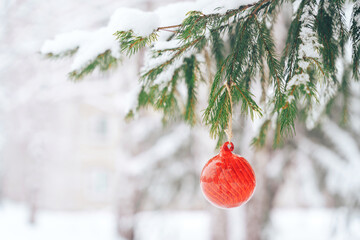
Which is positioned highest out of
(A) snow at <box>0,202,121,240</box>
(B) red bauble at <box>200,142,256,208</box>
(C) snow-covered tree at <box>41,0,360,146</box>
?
(C) snow-covered tree at <box>41,0,360,146</box>

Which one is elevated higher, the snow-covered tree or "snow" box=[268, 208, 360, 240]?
the snow-covered tree

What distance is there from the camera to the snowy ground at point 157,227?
15.4 ft

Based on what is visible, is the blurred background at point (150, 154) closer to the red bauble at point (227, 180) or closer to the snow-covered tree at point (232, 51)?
the snow-covered tree at point (232, 51)

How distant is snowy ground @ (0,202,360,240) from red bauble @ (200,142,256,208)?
10.8 ft

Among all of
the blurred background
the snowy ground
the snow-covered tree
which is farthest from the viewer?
the snowy ground

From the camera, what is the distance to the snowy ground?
15.4 ft

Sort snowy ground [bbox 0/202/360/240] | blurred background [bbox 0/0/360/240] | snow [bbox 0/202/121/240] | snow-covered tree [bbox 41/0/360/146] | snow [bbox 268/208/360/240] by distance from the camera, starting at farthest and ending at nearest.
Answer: snow [bbox 0/202/121/240]
snowy ground [bbox 0/202/360/240]
blurred background [bbox 0/0/360/240]
snow [bbox 268/208/360/240]
snow-covered tree [bbox 41/0/360/146]

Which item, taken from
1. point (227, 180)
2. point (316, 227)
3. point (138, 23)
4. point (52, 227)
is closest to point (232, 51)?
point (138, 23)

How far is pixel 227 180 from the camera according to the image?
1.03m

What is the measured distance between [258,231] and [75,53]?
3.83 meters

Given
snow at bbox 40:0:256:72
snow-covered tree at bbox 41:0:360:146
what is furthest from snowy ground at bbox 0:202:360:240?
snow at bbox 40:0:256:72

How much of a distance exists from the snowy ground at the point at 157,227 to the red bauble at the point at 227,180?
130 inches

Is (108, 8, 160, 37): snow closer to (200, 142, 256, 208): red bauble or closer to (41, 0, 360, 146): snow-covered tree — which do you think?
(41, 0, 360, 146): snow-covered tree

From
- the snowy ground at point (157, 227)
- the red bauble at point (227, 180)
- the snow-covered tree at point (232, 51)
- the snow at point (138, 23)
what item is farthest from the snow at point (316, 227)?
the snow at point (138, 23)
